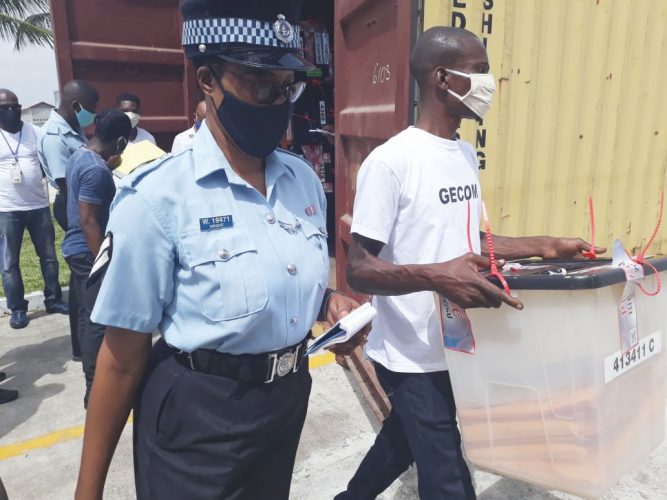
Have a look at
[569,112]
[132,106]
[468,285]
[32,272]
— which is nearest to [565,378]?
[468,285]

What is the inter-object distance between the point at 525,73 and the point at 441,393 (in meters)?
1.68

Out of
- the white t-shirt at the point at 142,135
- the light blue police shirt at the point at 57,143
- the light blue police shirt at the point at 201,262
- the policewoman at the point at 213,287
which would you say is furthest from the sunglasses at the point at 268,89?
the white t-shirt at the point at 142,135

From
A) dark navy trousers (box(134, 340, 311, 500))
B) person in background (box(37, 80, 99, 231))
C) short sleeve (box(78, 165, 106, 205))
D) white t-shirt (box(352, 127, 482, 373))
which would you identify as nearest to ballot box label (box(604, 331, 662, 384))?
white t-shirt (box(352, 127, 482, 373))

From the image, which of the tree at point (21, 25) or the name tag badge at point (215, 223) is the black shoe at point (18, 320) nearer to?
the name tag badge at point (215, 223)

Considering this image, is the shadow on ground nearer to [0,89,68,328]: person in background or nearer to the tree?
[0,89,68,328]: person in background

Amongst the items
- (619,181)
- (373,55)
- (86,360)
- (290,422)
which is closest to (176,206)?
(290,422)

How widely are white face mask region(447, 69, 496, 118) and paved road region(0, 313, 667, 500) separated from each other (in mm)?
1634

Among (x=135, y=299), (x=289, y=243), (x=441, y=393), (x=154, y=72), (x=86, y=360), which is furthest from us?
(x=154, y=72)

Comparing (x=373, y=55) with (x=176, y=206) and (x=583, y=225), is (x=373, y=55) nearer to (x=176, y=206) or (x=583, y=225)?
(x=583, y=225)

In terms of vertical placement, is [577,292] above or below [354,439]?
above

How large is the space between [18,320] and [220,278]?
4.17 meters

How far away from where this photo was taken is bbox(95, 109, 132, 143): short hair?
3.01m

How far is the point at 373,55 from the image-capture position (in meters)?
2.77

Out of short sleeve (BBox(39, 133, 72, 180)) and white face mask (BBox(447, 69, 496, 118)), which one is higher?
white face mask (BBox(447, 69, 496, 118))
